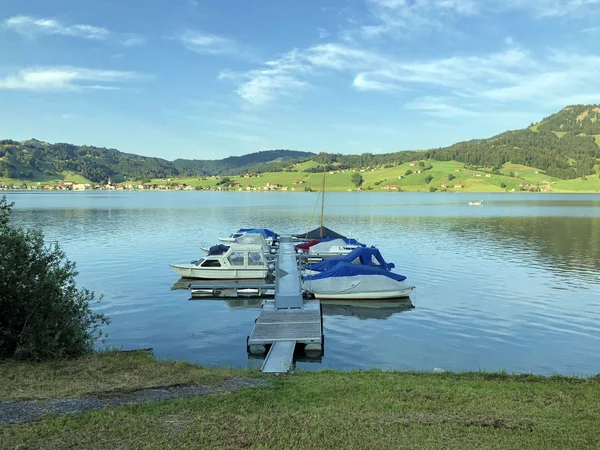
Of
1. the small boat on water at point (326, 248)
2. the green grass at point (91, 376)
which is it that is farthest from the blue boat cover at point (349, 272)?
the green grass at point (91, 376)

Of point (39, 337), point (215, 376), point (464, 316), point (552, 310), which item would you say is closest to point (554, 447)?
point (215, 376)

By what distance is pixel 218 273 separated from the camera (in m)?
36.8

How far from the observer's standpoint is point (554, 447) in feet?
25.8

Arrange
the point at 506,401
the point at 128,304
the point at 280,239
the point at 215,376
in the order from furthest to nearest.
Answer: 1. the point at 280,239
2. the point at 128,304
3. the point at 215,376
4. the point at 506,401

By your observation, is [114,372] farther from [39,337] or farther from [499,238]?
[499,238]

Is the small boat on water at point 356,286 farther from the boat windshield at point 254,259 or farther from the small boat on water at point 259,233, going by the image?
the small boat on water at point 259,233

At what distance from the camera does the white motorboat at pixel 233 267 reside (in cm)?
3678

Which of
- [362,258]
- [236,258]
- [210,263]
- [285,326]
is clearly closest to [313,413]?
[285,326]

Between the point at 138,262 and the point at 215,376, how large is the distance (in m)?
34.3

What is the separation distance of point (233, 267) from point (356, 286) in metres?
11.2

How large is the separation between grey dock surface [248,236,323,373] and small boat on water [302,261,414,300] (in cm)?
157

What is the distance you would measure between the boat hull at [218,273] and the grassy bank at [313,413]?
23.5m

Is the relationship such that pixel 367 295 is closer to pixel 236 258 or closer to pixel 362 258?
pixel 362 258

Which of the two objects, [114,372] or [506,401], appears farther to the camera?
[114,372]
